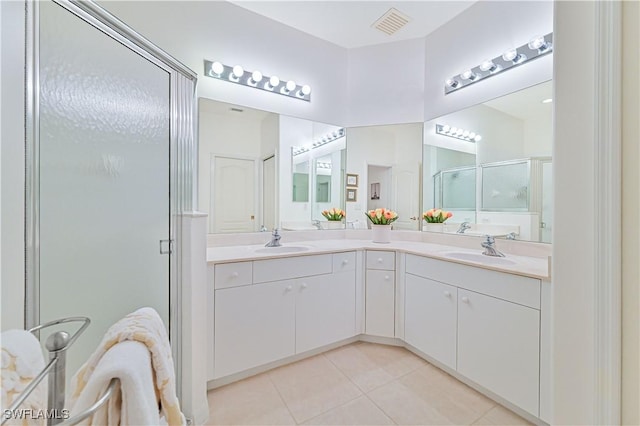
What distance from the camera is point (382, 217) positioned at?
230 cm

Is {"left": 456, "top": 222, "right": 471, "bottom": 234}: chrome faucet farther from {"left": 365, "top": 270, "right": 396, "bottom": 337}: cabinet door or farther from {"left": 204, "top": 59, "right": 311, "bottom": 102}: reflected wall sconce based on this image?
{"left": 204, "top": 59, "right": 311, "bottom": 102}: reflected wall sconce

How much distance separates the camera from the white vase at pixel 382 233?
7.61 feet

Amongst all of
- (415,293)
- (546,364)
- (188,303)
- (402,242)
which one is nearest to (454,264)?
(415,293)

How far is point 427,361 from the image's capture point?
6.02 ft

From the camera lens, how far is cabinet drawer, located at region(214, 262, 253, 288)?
150 cm

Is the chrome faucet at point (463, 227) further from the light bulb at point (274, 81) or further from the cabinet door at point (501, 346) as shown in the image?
the light bulb at point (274, 81)

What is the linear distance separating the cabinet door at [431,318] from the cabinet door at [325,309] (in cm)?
43

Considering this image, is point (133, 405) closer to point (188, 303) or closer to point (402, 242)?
point (188, 303)

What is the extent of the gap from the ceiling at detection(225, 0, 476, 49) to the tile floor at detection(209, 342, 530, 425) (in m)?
2.74

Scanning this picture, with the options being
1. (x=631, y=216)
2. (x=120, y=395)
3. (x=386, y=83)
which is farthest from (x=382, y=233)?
(x=120, y=395)

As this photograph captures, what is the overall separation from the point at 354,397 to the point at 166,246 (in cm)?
137

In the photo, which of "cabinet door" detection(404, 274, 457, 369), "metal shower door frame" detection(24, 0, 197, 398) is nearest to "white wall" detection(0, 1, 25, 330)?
"metal shower door frame" detection(24, 0, 197, 398)

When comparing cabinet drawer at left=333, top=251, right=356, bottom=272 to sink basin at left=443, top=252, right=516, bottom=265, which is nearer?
sink basin at left=443, top=252, right=516, bottom=265

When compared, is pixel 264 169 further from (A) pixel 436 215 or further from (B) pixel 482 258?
(B) pixel 482 258
